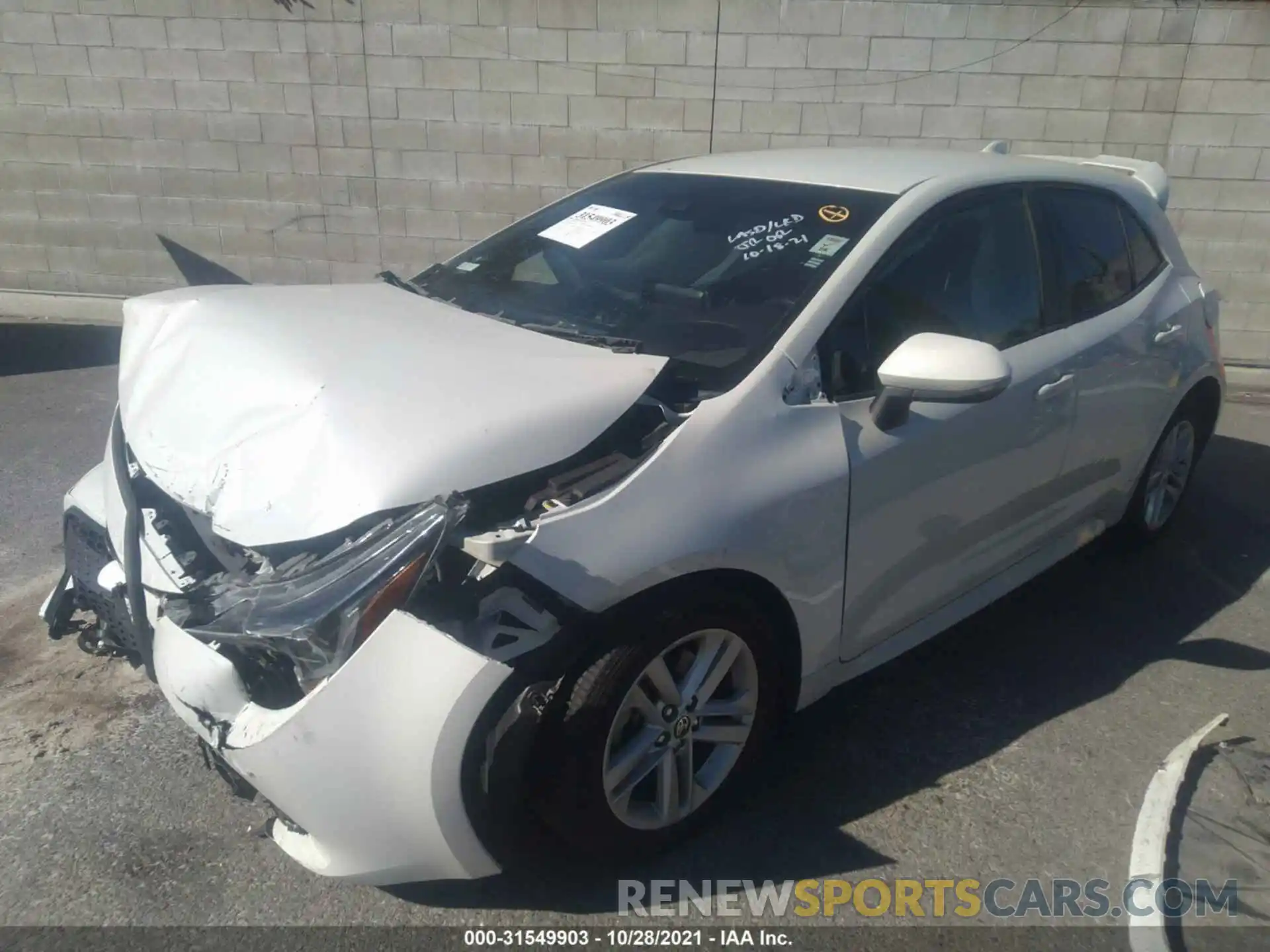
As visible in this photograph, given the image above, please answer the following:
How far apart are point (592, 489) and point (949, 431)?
1.20m

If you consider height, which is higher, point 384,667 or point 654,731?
point 384,667

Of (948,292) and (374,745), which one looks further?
(948,292)

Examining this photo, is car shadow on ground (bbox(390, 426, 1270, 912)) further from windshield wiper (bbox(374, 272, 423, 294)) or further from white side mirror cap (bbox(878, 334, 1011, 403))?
windshield wiper (bbox(374, 272, 423, 294))

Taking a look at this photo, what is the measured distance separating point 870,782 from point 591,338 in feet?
4.92

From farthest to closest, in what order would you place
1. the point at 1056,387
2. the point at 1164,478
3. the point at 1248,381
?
the point at 1248,381, the point at 1164,478, the point at 1056,387

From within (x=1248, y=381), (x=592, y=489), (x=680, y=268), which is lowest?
(x=1248, y=381)

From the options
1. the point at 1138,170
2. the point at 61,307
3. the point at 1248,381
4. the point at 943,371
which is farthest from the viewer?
the point at 61,307

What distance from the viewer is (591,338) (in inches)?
107

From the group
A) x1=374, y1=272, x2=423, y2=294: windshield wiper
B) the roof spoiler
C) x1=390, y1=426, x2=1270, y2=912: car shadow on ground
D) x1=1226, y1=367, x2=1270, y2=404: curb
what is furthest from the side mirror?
x1=1226, y1=367, x2=1270, y2=404: curb

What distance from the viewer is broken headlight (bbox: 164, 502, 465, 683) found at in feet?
6.42

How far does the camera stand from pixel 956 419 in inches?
114

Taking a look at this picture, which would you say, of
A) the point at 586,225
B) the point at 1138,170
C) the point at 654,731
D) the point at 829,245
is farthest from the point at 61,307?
the point at 1138,170

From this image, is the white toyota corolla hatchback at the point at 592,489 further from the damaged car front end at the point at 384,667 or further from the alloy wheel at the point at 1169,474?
the alloy wheel at the point at 1169,474

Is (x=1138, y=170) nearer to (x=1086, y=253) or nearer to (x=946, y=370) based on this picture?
(x=1086, y=253)
